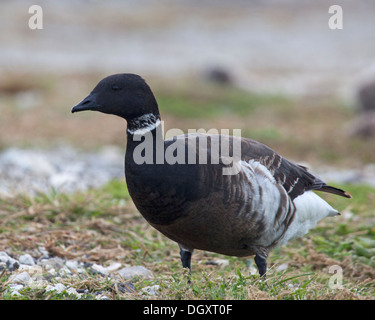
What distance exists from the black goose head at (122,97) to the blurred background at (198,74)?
4.10 meters

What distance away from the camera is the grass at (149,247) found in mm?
4945

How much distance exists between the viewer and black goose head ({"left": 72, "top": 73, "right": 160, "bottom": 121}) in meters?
4.86

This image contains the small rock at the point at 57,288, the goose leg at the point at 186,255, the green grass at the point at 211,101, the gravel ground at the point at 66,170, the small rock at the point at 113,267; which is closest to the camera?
the small rock at the point at 57,288

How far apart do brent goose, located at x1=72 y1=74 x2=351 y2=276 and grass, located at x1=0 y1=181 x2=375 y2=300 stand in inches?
14.0

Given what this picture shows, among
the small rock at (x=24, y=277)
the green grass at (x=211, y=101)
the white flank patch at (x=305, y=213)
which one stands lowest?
the small rock at (x=24, y=277)

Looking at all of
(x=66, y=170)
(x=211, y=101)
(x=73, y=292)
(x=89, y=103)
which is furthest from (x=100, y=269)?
(x=211, y=101)

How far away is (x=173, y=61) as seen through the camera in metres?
26.3

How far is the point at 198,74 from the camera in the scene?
1952cm

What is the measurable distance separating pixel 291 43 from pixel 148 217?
30.1 m

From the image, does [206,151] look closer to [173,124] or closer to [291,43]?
[173,124]
